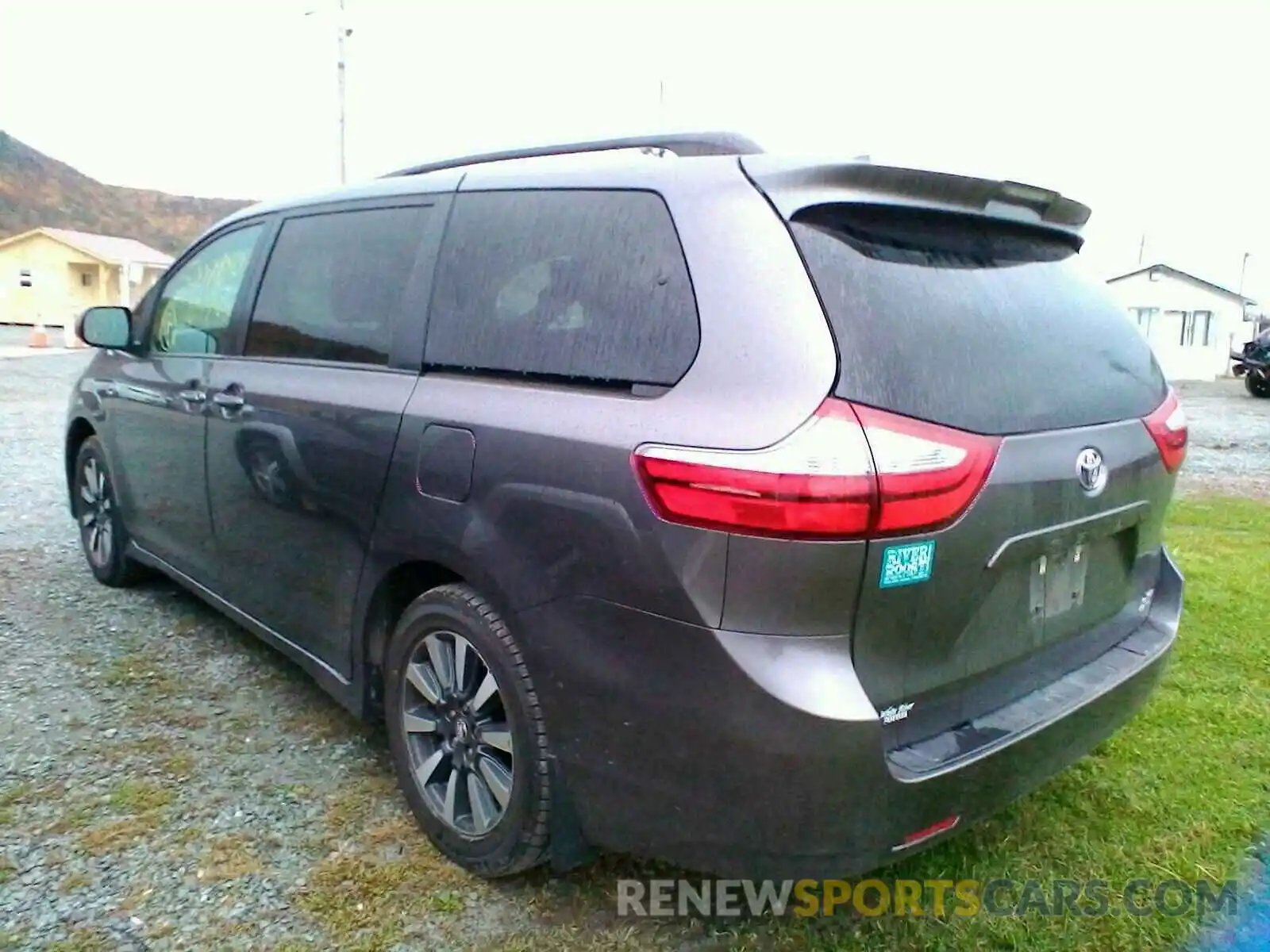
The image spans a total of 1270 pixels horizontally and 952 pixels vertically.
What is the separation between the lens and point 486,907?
8.04 ft

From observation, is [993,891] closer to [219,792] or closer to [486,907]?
[486,907]

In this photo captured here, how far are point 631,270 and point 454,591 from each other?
0.92 m

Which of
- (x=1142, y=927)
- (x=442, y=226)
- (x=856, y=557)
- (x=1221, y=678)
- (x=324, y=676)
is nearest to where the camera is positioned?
(x=856, y=557)

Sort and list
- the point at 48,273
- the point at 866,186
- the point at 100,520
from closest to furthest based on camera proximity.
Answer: the point at 866,186 → the point at 100,520 → the point at 48,273

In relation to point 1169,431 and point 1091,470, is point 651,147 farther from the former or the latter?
point 1169,431

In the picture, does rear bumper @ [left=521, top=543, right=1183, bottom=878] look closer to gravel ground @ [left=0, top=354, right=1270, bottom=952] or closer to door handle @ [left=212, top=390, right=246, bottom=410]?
gravel ground @ [left=0, top=354, right=1270, bottom=952]

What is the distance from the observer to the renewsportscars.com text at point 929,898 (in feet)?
8.04

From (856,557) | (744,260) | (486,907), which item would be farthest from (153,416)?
(856,557)

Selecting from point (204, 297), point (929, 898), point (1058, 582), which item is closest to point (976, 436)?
point (1058, 582)

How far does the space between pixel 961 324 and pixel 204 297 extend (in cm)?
308

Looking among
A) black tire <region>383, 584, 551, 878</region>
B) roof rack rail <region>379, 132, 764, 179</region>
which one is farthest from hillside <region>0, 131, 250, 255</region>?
black tire <region>383, 584, 551, 878</region>

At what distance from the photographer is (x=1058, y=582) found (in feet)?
7.48

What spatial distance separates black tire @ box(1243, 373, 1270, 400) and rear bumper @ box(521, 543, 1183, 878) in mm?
21652

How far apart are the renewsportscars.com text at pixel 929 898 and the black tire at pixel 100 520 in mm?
3248
